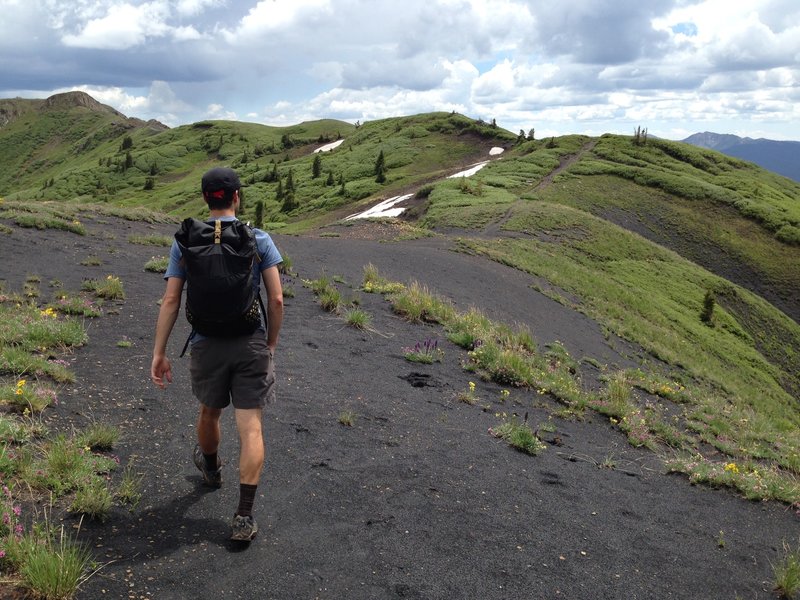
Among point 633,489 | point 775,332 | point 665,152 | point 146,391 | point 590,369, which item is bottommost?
point 775,332

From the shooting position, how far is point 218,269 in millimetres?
4113

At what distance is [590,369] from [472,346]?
15.2 ft

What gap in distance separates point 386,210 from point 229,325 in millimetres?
40757

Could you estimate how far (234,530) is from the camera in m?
4.29

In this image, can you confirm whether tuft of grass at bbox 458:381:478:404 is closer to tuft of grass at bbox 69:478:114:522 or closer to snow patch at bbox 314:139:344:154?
tuft of grass at bbox 69:478:114:522

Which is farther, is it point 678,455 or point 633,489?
point 678,455

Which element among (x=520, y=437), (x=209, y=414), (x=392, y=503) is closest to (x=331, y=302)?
(x=520, y=437)

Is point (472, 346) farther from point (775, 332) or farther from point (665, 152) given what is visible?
point (665, 152)

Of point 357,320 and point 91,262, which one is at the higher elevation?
point 91,262

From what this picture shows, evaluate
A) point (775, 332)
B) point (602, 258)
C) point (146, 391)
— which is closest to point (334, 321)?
point (146, 391)

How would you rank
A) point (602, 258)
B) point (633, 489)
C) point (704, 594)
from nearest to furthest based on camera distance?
point (704, 594) < point (633, 489) < point (602, 258)

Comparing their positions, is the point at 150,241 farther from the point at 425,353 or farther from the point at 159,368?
the point at 159,368

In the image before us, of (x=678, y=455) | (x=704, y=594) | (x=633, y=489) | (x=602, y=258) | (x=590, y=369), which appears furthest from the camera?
(x=602, y=258)

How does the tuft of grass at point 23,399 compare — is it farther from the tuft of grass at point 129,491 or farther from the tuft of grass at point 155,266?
the tuft of grass at point 155,266
